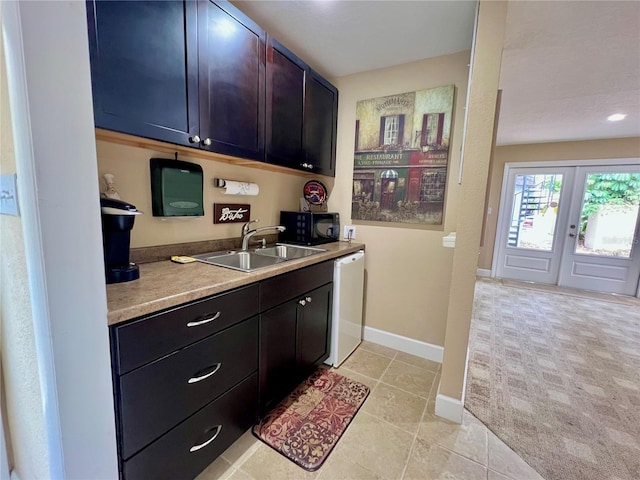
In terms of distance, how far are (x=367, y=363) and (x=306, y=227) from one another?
119 cm

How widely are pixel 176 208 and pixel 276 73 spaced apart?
40.7 inches

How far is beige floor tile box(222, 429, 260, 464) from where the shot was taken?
4.45 ft

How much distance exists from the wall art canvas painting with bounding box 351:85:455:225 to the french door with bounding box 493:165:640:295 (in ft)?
11.2

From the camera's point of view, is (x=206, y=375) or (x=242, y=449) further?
(x=242, y=449)

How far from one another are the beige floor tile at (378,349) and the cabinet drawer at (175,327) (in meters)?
1.49

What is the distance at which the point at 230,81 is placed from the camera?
1.45m

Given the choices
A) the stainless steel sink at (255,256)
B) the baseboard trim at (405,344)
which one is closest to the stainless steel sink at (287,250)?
the stainless steel sink at (255,256)

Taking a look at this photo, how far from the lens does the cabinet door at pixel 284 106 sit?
5.62 feet

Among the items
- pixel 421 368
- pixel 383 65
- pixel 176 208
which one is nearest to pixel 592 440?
pixel 421 368

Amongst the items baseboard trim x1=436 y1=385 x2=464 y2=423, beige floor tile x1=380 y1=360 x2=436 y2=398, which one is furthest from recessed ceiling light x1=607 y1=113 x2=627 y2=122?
baseboard trim x1=436 y1=385 x2=464 y2=423

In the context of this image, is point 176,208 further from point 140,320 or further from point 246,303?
point 140,320

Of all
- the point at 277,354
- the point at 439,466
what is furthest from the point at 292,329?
the point at 439,466

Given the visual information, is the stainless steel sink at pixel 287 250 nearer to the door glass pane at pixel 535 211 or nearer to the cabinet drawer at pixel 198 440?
the cabinet drawer at pixel 198 440

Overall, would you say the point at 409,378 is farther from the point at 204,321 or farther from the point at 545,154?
the point at 545,154
